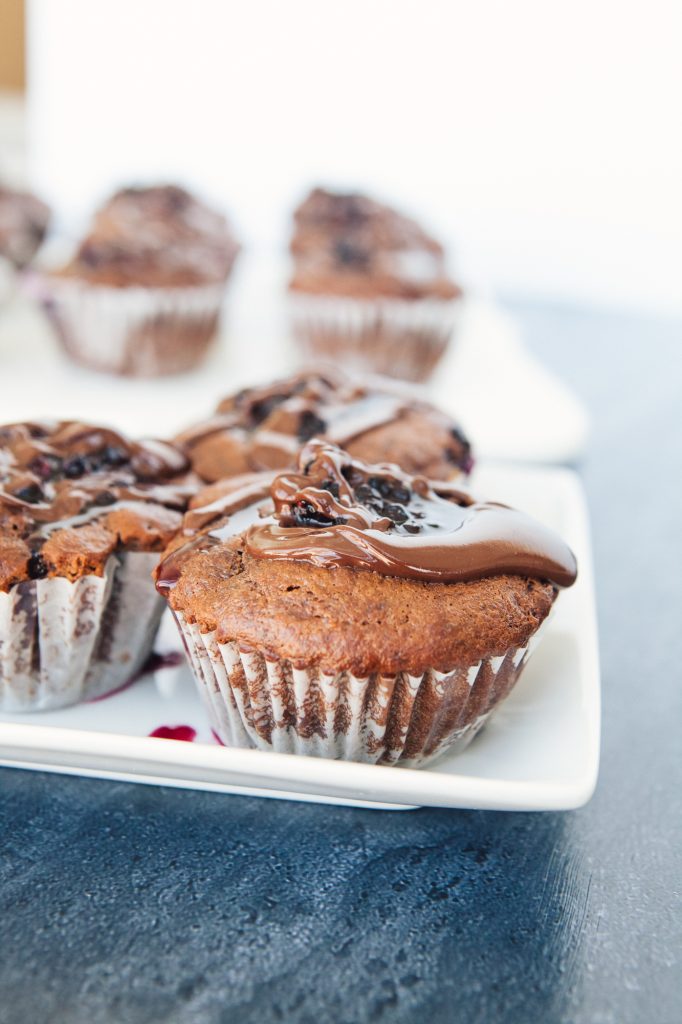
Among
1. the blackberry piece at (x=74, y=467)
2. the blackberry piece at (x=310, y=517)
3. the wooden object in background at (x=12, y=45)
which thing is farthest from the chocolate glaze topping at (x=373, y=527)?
the wooden object in background at (x=12, y=45)

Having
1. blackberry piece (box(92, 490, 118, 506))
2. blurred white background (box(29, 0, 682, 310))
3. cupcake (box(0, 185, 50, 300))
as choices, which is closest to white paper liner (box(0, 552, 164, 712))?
blackberry piece (box(92, 490, 118, 506))

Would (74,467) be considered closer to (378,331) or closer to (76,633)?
(76,633)

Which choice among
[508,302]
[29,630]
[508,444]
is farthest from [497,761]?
[508,302]

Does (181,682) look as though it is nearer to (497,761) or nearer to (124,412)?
(497,761)

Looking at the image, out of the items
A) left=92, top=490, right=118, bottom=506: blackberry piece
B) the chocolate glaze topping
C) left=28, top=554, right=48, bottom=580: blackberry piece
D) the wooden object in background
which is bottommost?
the wooden object in background

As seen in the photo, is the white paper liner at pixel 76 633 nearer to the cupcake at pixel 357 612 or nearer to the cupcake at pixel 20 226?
the cupcake at pixel 357 612

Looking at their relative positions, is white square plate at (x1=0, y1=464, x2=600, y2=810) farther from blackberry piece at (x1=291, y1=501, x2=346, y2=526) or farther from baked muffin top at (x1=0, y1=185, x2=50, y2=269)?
baked muffin top at (x1=0, y1=185, x2=50, y2=269)
